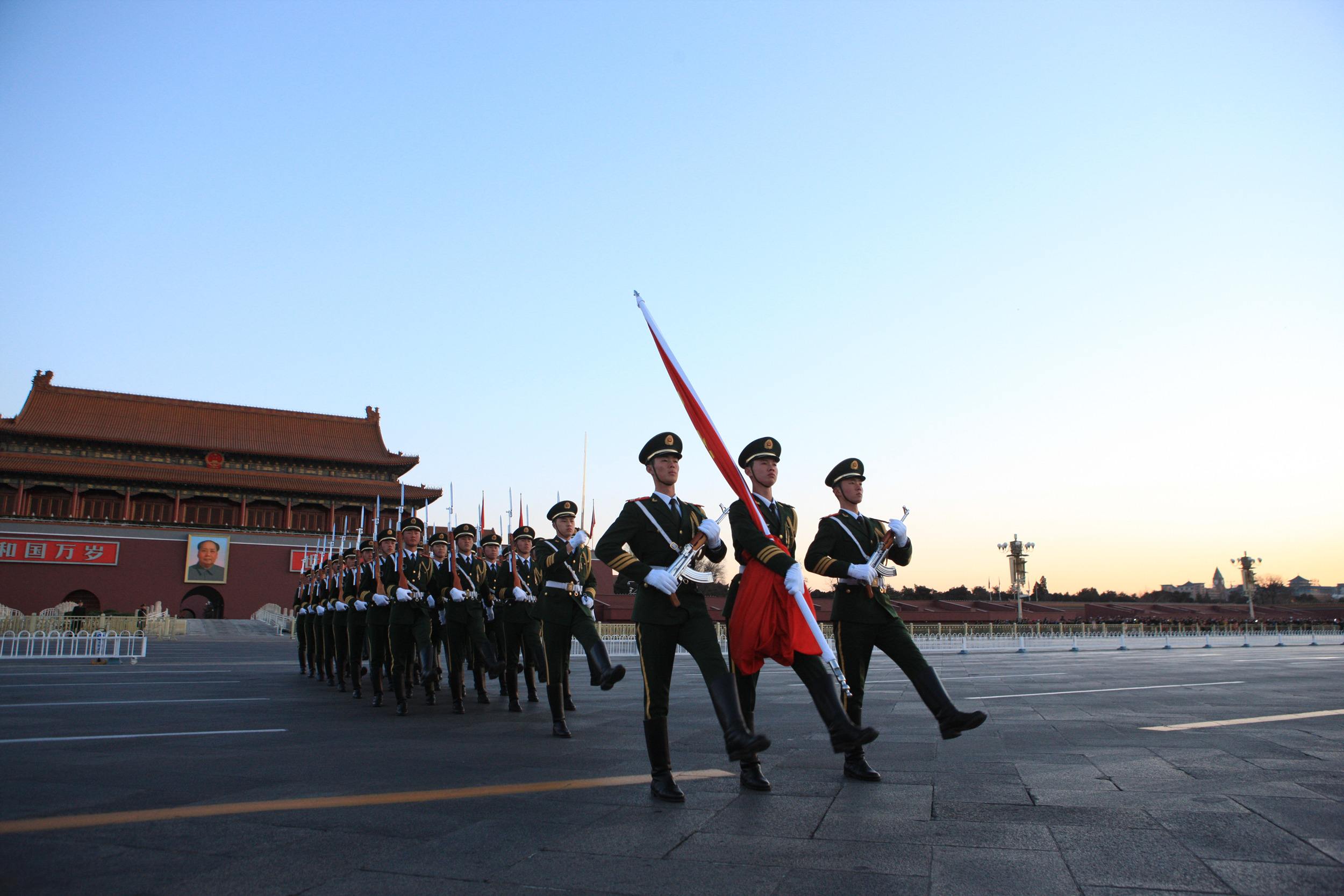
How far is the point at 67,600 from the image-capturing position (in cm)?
4034

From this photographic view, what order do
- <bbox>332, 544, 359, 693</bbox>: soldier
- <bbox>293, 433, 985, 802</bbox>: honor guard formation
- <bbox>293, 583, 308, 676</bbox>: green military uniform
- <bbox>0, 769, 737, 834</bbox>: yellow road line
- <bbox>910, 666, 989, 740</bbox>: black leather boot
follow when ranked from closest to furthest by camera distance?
<bbox>0, 769, 737, 834</bbox>: yellow road line, <bbox>293, 433, 985, 802</bbox>: honor guard formation, <bbox>910, 666, 989, 740</bbox>: black leather boot, <bbox>332, 544, 359, 693</bbox>: soldier, <bbox>293, 583, 308, 676</bbox>: green military uniform

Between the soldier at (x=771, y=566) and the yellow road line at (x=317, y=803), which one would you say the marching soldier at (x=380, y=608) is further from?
the soldier at (x=771, y=566)

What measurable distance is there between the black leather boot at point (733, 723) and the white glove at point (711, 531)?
0.71 meters

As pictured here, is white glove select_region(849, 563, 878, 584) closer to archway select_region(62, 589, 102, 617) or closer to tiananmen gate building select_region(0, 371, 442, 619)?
tiananmen gate building select_region(0, 371, 442, 619)

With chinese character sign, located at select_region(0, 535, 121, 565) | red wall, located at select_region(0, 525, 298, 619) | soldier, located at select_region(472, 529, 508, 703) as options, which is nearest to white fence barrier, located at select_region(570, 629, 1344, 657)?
soldier, located at select_region(472, 529, 508, 703)

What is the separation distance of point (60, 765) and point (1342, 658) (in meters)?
21.3

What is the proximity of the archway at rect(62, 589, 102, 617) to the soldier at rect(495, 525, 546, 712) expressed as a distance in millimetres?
39525

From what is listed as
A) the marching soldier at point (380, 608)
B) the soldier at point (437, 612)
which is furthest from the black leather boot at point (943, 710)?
the marching soldier at point (380, 608)

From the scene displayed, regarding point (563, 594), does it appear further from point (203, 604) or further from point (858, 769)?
point (203, 604)

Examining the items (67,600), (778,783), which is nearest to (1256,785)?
(778,783)

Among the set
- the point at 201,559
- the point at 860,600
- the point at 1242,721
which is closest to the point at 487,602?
the point at 860,600

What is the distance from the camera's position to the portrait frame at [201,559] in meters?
42.3

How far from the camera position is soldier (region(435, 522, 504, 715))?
31.2ft

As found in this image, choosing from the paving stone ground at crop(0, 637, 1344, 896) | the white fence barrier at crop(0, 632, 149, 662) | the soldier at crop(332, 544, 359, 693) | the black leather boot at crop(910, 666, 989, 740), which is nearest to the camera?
the paving stone ground at crop(0, 637, 1344, 896)
